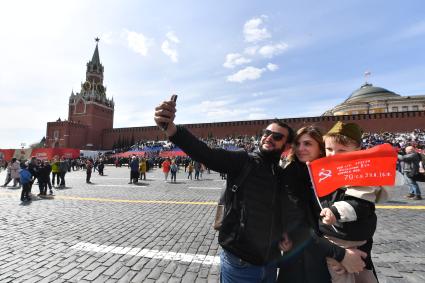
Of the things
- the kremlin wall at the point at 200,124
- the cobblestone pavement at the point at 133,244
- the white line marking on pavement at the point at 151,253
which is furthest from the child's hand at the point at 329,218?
the kremlin wall at the point at 200,124

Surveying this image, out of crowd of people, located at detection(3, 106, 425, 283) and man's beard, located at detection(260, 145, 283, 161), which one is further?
man's beard, located at detection(260, 145, 283, 161)

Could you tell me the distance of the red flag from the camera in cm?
149

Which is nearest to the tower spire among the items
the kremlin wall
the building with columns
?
the kremlin wall

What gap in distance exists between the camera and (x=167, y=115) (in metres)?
1.65

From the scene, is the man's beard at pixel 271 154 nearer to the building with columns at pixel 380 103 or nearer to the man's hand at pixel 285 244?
the man's hand at pixel 285 244

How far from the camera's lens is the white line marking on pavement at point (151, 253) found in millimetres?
3828

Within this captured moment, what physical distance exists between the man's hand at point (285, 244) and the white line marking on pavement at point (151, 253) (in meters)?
2.27

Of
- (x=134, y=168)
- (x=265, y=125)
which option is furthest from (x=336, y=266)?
(x=265, y=125)

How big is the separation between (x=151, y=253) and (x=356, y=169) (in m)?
3.48

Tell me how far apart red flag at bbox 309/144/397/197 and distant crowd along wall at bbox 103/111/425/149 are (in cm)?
2738

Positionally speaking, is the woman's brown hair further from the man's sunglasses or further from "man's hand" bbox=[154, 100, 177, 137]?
"man's hand" bbox=[154, 100, 177, 137]

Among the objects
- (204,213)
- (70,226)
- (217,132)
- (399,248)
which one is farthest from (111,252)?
(217,132)

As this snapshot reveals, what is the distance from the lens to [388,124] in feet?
134

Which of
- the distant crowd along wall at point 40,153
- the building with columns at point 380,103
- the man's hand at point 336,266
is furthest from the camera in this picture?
the building with columns at point 380,103
